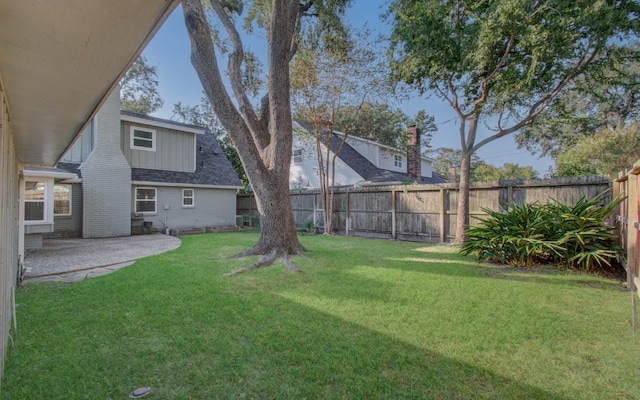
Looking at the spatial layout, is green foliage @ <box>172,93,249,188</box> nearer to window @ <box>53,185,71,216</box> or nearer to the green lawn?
window @ <box>53,185,71,216</box>

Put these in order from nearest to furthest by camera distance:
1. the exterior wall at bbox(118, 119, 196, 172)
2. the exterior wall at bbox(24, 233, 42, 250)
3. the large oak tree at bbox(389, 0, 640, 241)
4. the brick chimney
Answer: the large oak tree at bbox(389, 0, 640, 241) → the exterior wall at bbox(24, 233, 42, 250) → the exterior wall at bbox(118, 119, 196, 172) → the brick chimney

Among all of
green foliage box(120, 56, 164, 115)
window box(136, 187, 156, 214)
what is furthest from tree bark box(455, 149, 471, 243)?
green foliage box(120, 56, 164, 115)

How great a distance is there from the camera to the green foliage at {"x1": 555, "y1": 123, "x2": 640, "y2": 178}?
14.2m

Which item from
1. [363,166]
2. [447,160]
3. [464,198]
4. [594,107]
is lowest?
[464,198]

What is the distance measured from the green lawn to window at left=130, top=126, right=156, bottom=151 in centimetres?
942

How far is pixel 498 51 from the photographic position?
774 centimetres

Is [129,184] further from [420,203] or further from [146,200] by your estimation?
[420,203]

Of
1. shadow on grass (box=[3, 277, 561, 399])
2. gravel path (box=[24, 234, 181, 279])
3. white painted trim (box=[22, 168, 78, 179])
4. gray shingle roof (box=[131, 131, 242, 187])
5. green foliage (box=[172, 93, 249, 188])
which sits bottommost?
gravel path (box=[24, 234, 181, 279])

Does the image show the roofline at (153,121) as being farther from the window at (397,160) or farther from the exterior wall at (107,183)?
the window at (397,160)

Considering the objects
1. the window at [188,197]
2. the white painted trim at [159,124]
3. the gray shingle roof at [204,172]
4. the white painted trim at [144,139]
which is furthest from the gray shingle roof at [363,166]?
the white painted trim at [144,139]

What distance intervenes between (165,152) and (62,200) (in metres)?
4.22

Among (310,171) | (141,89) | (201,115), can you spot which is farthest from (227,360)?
(141,89)

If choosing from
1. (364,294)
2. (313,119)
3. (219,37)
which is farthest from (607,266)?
(219,37)

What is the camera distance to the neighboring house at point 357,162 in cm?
1642
